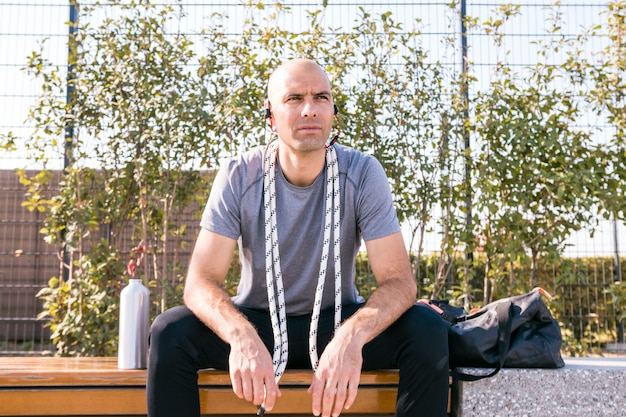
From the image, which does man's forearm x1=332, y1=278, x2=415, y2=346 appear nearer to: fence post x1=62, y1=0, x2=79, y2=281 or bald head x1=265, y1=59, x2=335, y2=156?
bald head x1=265, y1=59, x2=335, y2=156

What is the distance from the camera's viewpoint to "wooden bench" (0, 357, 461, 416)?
6.28ft

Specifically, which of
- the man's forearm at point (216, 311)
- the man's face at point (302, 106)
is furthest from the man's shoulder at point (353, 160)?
the man's forearm at point (216, 311)

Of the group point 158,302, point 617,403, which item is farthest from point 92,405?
point 158,302

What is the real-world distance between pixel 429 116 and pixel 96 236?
2.05m

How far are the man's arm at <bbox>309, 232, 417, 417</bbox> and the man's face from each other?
1.25 ft

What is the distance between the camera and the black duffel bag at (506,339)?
1.98 meters

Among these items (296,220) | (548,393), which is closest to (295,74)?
(296,220)

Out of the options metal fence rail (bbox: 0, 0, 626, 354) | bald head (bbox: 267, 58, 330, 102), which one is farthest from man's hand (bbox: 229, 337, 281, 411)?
metal fence rail (bbox: 0, 0, 626, 354)

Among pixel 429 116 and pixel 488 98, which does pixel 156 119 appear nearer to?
pixel 429 116

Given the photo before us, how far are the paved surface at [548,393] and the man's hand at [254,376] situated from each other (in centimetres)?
63

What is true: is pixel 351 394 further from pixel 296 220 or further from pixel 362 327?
pixel 296 220

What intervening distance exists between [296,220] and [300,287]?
8.4 inches

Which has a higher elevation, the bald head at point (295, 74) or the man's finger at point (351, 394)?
the bald head at point (295, 74)

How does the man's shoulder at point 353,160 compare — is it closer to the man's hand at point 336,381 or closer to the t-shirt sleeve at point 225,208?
the t-shirt sleeve at point 225,208
